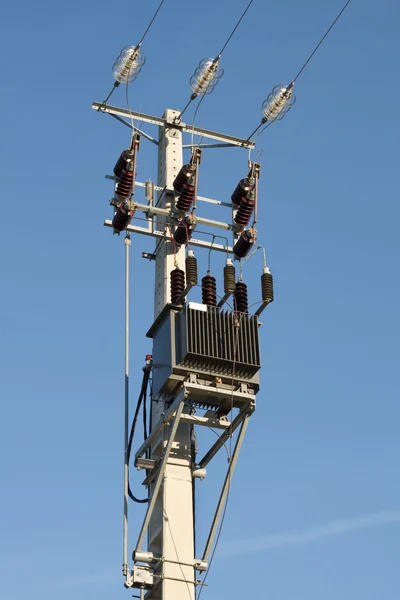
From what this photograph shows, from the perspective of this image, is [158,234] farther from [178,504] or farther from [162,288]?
[178,504]

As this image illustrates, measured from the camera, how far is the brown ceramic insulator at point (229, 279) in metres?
26.3

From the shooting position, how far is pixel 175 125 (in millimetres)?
29984

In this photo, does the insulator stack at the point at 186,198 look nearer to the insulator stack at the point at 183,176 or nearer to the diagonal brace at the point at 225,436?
the insulator stack at the point at 183,176

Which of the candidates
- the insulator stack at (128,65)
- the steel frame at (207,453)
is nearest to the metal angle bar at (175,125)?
the insulator stack at (128,65)

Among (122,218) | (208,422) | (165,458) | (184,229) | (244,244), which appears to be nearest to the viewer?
(165,458)

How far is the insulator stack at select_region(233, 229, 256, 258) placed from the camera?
28.0 meters

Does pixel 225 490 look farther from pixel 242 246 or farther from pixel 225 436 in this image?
pixel 242 246

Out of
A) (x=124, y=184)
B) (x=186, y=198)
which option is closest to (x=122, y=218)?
(x=124, y=184)

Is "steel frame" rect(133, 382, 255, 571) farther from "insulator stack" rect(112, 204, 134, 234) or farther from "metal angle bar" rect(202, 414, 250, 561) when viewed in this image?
"insulator stack" rect(112, 204, 134, 234)

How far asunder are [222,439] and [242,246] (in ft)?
15.4

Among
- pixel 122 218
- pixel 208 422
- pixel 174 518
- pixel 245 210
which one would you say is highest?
pixel 245 210

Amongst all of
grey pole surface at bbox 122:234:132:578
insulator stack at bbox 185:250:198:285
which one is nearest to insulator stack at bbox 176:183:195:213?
grey pole surface at bbox 122:234:132:578

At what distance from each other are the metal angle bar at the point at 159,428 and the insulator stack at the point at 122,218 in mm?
4505

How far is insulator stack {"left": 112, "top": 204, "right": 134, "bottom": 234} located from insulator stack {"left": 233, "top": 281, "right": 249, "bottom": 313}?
9.56ft
